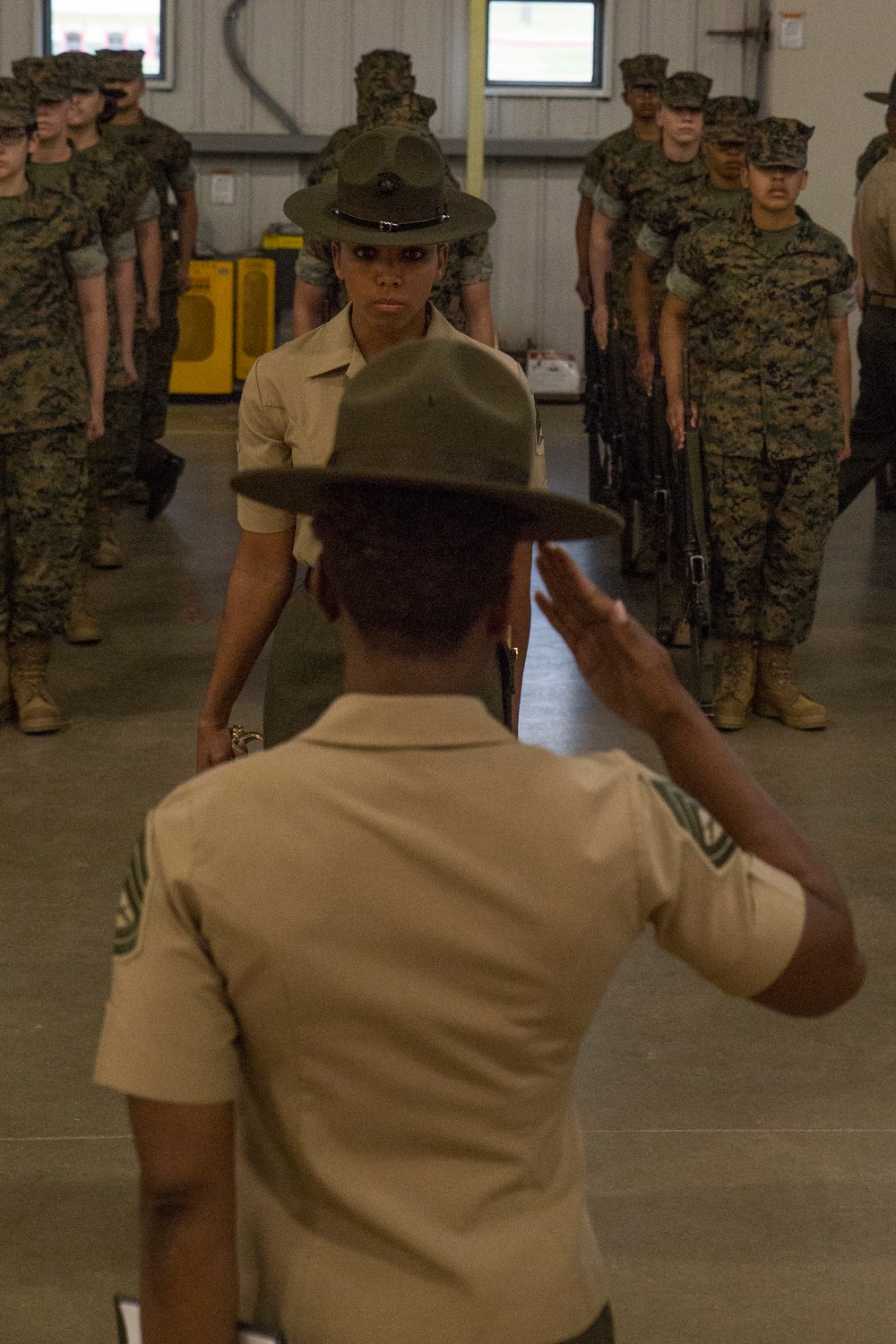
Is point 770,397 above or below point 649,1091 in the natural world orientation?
above

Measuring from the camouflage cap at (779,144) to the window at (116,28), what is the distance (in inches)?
312

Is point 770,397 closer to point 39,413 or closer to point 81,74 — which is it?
point 39,413

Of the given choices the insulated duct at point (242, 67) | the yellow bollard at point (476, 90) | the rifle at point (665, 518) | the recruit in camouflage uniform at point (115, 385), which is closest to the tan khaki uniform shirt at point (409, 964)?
the rifle at point (665, 518)

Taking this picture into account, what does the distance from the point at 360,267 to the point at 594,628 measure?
126 centimetres

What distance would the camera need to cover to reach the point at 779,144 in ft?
16.0

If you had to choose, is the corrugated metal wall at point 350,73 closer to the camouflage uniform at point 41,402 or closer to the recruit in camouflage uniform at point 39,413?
the recruit in camouflage uniform at point 39,413

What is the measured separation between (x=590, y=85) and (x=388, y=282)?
1034cm

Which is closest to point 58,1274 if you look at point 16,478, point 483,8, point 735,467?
point 16,478

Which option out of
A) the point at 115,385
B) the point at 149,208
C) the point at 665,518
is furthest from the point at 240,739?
the point at 149,208

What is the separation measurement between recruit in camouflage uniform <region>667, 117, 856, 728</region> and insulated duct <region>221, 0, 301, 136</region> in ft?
24.4

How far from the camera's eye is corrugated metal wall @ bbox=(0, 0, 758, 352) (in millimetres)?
11992

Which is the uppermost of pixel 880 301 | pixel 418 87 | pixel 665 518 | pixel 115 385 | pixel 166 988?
pixel 418 87

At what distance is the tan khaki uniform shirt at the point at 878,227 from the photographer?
679 centimetres

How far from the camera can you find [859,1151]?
293 cm
